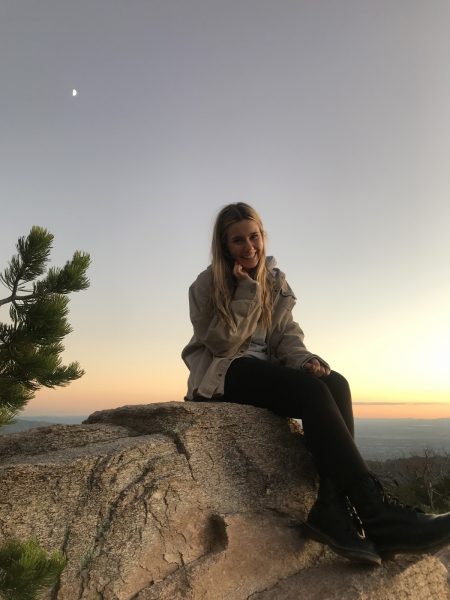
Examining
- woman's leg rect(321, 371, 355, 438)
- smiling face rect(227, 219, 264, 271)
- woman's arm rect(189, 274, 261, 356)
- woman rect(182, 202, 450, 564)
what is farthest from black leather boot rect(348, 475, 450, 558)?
smiling face rect(227, 219, 264, 271)

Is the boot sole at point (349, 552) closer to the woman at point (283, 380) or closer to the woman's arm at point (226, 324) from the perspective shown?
the woman at point (283, 380)

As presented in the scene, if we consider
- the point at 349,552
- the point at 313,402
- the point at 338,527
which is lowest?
the point at 349,552

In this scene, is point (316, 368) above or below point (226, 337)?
below

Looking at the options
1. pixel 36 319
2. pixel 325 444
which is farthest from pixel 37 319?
pixel 325 444

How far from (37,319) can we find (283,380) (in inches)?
67.5

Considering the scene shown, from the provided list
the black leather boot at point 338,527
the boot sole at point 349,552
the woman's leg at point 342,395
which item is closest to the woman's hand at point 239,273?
the woman's leg at point 342,395

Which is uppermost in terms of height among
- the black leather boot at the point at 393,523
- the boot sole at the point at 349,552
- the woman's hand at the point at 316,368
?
the woman's hand at the point at 316,368

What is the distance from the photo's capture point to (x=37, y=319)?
3426mm

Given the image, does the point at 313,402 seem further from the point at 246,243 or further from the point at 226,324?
the point at 246,243

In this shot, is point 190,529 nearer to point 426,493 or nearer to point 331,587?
point 331,587

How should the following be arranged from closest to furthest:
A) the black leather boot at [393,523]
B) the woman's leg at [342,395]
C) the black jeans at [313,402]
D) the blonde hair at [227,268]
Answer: the black leather boot at [393,523], the black jeans at [313,402], the woman's leg at [342,395], the blonde hair at [227,268]

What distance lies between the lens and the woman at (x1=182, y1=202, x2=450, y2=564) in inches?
112

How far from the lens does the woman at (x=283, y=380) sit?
2.84 m

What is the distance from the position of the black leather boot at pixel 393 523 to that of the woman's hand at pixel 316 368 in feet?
2.79
